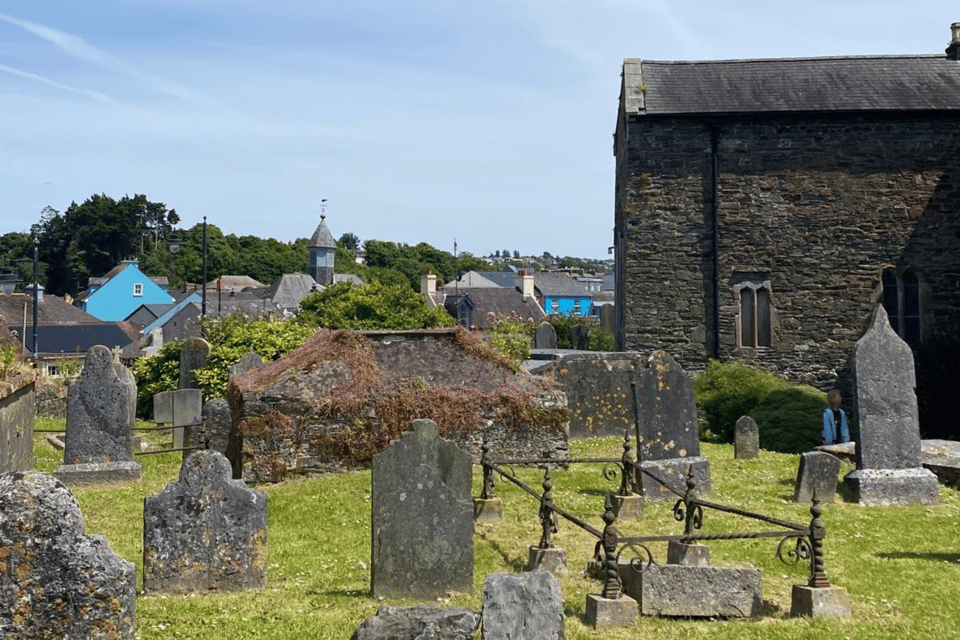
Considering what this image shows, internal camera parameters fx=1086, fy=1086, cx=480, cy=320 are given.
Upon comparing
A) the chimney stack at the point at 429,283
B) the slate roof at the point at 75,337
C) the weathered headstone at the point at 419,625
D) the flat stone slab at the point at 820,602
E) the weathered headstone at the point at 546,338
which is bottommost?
the flat stone slab at the point at 820,602

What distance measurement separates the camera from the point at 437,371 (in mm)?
18109

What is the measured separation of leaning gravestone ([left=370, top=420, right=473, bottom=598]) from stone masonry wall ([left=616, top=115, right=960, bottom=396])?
59.6 ft

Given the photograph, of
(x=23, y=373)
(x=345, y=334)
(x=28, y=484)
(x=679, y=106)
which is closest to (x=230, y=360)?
(x=345, y=334)

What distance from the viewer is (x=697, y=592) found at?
9.57 metres

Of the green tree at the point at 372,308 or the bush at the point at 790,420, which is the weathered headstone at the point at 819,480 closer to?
the bush at the point at 790,420

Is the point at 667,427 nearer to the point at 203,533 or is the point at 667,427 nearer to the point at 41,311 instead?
the point at 203,533

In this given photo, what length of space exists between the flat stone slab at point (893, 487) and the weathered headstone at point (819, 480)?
0.38m

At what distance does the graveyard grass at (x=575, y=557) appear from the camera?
9195 mm

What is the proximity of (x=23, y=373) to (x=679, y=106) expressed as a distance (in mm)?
19624

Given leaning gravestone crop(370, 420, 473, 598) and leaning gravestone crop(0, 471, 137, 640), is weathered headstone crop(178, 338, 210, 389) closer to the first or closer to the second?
leaning gravestone crop(370, 420, 473, 598)

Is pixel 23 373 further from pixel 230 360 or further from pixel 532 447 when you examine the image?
pixel 230 360

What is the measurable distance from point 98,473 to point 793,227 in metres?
→ 18.3

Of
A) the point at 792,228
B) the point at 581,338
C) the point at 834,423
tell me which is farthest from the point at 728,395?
the point at 581,338

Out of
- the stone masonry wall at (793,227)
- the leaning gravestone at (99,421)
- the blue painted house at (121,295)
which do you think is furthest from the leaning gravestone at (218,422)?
the blue painted house at (121,295)
